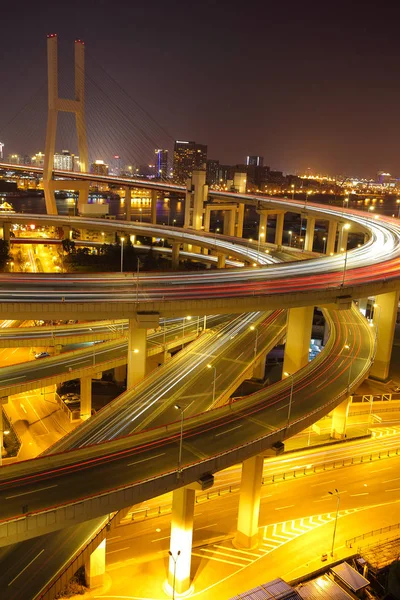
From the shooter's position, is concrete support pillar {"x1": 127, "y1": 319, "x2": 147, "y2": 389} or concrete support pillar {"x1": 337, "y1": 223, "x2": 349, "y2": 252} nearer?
concrete support pillar {"x1": 127, "y1": 319, "x2": 147, "y2": 389}

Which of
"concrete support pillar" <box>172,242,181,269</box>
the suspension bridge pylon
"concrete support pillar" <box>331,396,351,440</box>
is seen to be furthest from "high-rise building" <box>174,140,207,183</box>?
"concrete support pillar" <box>331,396,351,440</box>

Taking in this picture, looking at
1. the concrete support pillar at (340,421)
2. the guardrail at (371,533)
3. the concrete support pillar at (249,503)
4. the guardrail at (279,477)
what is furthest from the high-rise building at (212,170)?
the concrete support pillar at (249,503)

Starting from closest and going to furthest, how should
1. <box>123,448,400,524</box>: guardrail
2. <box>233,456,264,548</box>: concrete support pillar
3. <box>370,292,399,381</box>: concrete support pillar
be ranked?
<box>233,456,264,548</box>: concrete support pillar, <box>123,448,400,524</box>: guardrail, <box>370,292,399,381</box>: concrete support pillar

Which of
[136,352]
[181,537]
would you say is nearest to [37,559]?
[181,537]

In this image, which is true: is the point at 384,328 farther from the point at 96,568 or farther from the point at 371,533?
the point at 96,568

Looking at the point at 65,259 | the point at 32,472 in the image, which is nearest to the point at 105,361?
the point at 32,472

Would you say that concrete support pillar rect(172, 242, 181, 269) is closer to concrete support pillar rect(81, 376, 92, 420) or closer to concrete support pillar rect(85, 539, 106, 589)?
concrete support pillar rect(81, 376, 92, 420)
